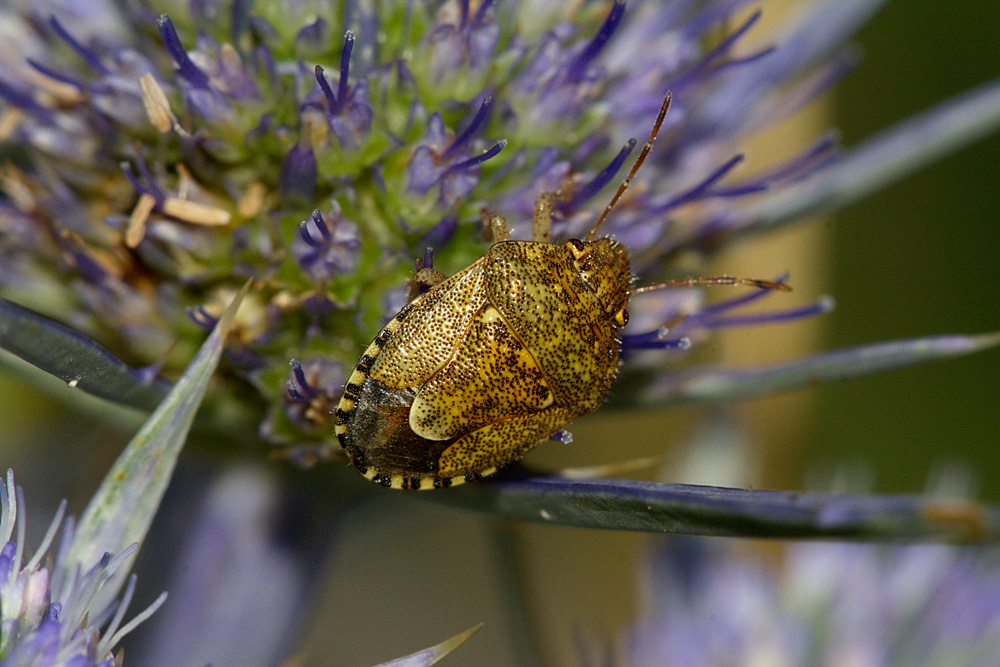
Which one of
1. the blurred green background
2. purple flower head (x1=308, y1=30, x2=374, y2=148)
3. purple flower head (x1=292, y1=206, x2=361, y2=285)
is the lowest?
purple flower head (x1=292, y1=206, x2=361, y2=285)

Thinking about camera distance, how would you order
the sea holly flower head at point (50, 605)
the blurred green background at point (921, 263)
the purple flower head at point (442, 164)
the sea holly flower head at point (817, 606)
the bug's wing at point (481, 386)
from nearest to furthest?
the sea holly flower head at point (50, 605) < the bug's wing at point (481, 386) < the purple flower head at point (442, 164) < the sea holly flower head at point (817, 606) < the blurred green background at point (921, 263)

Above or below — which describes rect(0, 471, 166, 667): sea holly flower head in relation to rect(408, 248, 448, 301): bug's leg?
below

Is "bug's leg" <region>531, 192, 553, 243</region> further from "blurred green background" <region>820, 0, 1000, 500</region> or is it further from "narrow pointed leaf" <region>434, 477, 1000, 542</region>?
"blurred green background" <region>820, 0, 1000, 500</region>

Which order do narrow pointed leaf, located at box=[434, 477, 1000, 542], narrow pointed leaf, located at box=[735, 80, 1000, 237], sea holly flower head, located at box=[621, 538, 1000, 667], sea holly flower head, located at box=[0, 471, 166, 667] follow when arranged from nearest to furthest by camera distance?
narrow pointed leaf, located at box=[434, 477, 1000, 542], sea holly flower head, located at box=[0, 471, 166, 667], narrow pointed leaf, located at box=[735, 80, 1000, 237], sea holly flower head, located at box=[621, 538, 1000, 667]

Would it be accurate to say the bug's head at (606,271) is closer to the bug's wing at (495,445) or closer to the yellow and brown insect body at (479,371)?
the yellow and brown insect body at (479,371)

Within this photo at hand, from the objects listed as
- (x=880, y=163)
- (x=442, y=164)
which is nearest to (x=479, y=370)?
(x=442, y=164)

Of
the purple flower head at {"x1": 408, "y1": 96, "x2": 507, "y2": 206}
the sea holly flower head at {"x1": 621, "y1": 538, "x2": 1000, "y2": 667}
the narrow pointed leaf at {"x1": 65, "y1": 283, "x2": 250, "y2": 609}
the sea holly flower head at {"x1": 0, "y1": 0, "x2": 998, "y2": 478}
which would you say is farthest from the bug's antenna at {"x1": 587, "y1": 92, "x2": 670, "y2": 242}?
the sea holly flower head at {"x1": 621, "y1": 538, "x2": 1000, "y2": 667}

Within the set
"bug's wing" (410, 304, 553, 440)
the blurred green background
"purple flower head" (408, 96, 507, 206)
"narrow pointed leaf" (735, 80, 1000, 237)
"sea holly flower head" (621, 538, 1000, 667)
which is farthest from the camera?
the blurred green background

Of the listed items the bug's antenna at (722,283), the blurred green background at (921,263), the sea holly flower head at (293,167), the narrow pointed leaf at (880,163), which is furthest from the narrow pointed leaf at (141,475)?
the blurred green background at (921,263)
